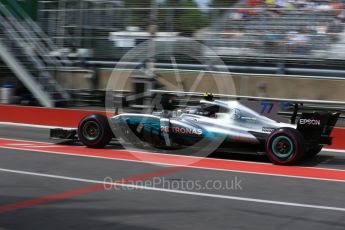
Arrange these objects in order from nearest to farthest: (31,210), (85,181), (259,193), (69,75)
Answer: (31,210)
(259,193)
(85,181)
(69,75)

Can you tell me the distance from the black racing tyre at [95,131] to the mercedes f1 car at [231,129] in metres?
0.06

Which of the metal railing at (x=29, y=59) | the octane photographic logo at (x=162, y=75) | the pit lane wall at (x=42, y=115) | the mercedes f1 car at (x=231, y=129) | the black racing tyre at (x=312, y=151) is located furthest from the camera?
the metal railing at (x=29, y=59)

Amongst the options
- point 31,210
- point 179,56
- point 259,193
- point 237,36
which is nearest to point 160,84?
point 179,56

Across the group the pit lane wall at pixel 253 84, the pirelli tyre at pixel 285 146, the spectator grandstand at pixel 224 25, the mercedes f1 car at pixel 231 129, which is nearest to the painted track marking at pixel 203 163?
the pirelli tyre at pixel 285 146

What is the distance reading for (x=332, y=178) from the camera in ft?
28.2

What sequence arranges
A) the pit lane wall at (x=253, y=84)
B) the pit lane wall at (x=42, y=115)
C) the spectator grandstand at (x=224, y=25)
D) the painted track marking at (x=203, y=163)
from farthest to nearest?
the pit lane wall at (x=42, y=115), the spectator grandstand at (x=224, y=25), the pit lane wall at (x=253, y=84), the painted track marking at (x=203, y=163)

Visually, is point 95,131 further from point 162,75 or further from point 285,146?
point 162,75

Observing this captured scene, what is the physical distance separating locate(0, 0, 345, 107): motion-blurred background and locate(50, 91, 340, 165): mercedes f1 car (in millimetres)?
5172

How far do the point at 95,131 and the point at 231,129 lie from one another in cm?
274

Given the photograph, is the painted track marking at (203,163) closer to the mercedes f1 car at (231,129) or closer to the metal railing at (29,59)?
the mercedes f1 car at (231,129)

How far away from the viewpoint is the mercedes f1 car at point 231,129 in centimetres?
938

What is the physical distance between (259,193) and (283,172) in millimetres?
1706

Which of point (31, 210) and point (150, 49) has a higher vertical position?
point (150, 49)

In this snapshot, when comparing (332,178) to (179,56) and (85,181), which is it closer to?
(85,181)
